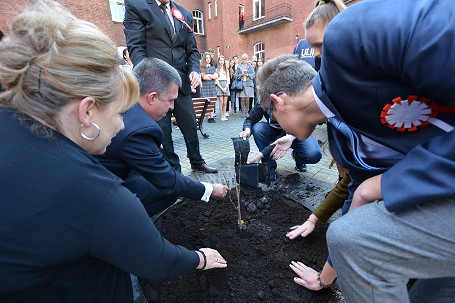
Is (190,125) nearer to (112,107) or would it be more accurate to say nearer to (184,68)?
(184,68)

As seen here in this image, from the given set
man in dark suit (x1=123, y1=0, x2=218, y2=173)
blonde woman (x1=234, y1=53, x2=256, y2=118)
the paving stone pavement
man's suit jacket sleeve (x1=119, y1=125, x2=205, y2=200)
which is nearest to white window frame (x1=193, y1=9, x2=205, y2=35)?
blonde woman (x1=234, y1=53, x2=256, y2=118)

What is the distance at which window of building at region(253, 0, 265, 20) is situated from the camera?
2058 cm

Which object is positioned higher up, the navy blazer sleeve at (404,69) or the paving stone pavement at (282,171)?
the navy blazer sleeve at (404,69)

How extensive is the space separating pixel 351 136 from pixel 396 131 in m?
0.17

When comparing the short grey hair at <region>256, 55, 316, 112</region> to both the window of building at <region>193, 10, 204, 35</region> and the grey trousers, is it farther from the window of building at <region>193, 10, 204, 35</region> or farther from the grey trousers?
the window of building at <region>193, 10, 204, 35</region>

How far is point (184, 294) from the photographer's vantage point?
1663 mm

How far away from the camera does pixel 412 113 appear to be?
90 centimetres

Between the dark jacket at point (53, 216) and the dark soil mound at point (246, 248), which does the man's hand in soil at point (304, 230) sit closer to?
the dark soil mound at point (246, 248)

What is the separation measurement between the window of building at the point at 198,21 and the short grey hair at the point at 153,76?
70.8ft

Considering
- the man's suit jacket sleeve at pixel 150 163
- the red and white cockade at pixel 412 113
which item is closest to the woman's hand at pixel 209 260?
the man's suit jacket sleeve at pixel 150 163

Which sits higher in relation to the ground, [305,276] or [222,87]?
[222,87]

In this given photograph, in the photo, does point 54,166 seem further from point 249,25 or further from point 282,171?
point 249,25

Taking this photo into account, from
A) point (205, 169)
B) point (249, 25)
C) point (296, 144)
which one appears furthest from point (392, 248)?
point (249, 25)

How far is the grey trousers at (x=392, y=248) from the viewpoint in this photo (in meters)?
0.82
